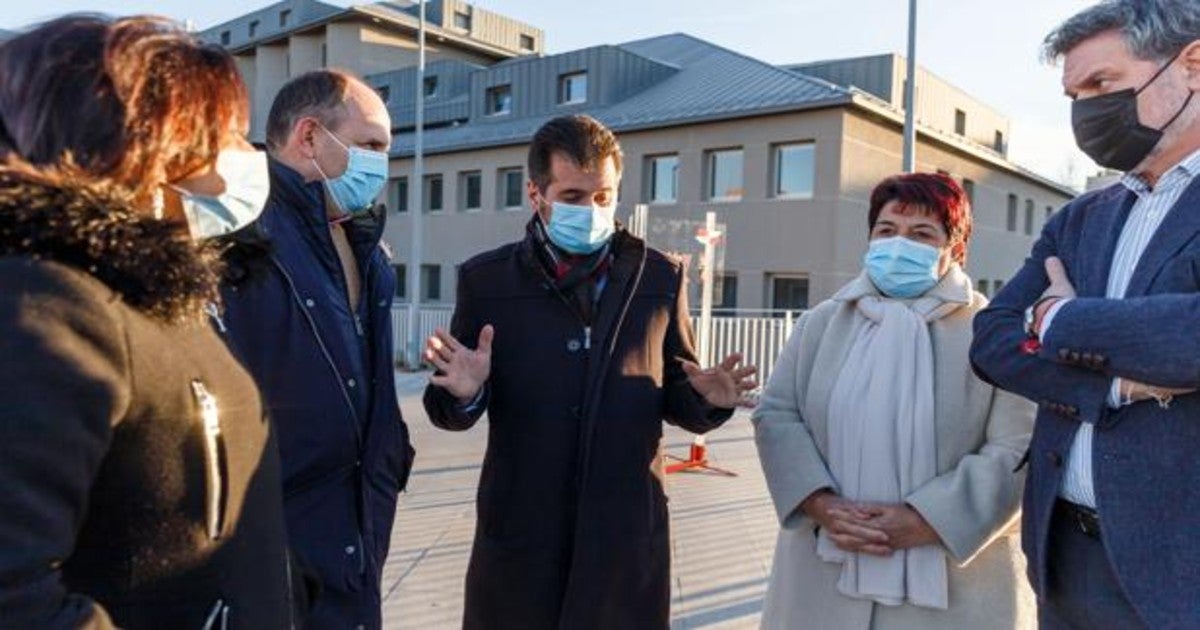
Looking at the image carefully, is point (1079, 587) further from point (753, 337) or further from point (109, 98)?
point (753, 337)

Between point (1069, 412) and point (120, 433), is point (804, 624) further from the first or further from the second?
point (120, 433)

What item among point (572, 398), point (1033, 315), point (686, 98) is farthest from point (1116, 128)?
point (686, 98)

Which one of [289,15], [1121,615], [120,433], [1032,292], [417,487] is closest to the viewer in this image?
[120,433]

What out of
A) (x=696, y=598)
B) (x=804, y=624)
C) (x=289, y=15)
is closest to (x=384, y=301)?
(x=804, y=624)

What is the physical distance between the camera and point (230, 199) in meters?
1.46

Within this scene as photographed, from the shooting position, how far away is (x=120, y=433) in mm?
1129

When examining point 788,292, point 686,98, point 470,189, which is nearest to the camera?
point 788,292

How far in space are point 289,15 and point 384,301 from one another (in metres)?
38.2

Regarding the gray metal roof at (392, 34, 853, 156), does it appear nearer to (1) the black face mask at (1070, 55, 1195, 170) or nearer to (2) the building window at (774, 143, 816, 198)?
(2) the building window at (774, 143, 816, 198)

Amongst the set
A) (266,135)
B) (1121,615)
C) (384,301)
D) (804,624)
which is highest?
(266,135)

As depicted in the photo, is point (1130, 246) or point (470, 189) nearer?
point (1130, 246)

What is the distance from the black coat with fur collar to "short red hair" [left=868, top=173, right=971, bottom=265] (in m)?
2.08

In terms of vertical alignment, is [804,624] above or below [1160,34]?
below

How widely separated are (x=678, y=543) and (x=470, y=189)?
66.2ft
